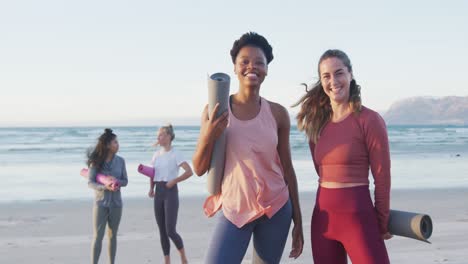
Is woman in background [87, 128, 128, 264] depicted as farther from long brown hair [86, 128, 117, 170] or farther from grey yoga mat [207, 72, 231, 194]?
grey yoga mat [207, 72, 231, 194]

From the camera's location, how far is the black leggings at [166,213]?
676 centimetres

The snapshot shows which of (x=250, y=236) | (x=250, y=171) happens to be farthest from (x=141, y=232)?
(x=250, y=171)

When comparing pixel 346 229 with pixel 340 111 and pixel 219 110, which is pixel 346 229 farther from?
pixel 219 110

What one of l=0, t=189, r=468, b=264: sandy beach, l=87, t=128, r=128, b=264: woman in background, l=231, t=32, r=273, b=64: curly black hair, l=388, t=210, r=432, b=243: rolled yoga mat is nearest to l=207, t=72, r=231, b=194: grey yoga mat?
l=231, t=32, r=273, b=64: curly black hair

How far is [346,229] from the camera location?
334 centimetres

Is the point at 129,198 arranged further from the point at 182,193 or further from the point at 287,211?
the point at 287,211

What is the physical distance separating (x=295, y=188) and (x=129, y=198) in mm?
9275

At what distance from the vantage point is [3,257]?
7312 millimetres

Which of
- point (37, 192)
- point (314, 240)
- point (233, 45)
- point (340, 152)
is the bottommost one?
point (37, 192)

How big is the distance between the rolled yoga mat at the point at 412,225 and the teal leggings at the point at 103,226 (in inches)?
153

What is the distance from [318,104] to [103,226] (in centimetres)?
364

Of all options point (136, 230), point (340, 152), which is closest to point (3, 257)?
point (136, 230)

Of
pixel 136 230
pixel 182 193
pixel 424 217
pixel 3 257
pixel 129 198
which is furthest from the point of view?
pixel 182 193

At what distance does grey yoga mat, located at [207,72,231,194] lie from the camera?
312cm
